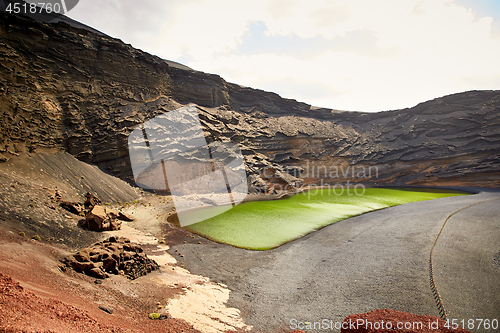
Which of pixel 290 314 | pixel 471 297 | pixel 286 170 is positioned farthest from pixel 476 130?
pixel 290 314

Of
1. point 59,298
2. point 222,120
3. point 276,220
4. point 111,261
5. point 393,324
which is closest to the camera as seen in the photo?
point 393,324

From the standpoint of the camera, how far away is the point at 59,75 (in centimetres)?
2236

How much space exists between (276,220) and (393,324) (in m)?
12.8

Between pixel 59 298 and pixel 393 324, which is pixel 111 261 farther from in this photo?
pixel 393 324

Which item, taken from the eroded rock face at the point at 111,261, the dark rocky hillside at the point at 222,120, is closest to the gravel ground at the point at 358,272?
the eroded rock face at the point at 111,261

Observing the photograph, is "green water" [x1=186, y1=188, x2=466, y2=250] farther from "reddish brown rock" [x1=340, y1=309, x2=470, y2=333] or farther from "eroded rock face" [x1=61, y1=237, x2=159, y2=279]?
"reddish brown rock" [x1=340, y1=309, x2=470, y2=333]

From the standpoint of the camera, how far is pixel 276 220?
16.8m

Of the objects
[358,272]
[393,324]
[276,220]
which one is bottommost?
[276,220]

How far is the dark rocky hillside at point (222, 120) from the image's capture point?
19906 mm

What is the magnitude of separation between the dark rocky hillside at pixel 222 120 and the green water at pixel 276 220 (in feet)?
33.8

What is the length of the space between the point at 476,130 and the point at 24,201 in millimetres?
51421

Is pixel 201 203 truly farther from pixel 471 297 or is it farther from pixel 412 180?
pixel 412 180

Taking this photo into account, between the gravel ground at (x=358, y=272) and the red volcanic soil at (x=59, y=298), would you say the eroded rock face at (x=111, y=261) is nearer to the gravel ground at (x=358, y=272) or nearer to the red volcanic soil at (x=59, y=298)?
the red volcanic soil at (x=59, y=298)

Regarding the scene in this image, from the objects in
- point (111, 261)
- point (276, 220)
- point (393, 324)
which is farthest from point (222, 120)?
point (393, 324)
